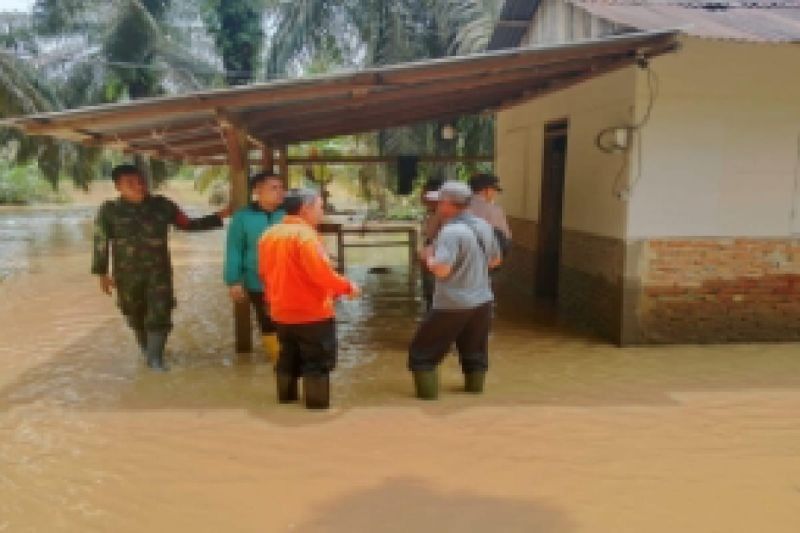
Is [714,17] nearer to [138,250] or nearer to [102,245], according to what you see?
[138,250]

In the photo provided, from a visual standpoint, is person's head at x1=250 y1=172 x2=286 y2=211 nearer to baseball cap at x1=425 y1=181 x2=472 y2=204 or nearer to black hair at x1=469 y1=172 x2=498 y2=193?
baseball cap at x1=425 y1=181 x2=472 y2=204

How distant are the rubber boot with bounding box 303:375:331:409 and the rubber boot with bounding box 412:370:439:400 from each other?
0.68 m

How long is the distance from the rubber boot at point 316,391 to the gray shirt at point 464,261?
964mm

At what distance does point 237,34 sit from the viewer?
69.8ft

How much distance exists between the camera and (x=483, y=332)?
495 cm

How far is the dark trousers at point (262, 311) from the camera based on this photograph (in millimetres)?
5412

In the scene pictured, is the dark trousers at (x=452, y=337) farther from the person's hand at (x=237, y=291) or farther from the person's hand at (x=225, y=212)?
the person's hand at (x=225, y=212)

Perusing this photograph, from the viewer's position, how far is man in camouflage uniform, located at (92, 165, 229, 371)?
17.7 feet

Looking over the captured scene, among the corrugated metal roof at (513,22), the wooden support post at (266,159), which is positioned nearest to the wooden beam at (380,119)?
the wooden support post at (266,159)

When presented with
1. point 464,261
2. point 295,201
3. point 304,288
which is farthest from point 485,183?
point 304,288

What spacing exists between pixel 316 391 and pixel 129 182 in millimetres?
2340

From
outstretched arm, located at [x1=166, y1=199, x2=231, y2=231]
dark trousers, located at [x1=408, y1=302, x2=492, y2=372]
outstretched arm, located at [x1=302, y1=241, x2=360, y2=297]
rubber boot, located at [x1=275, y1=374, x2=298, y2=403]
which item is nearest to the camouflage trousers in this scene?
outstretched arm, located at [x1=166, y1=199, x2=231, y2=231]

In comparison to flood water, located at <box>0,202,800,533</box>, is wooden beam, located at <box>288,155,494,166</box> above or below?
above

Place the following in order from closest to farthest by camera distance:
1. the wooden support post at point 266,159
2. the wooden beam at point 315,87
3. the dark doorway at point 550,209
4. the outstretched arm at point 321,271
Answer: the outstretched arm at point 321,271, the wooden beam at point 315,87, the dark doorway at point 550,209, the wooden support post at point 266,159
